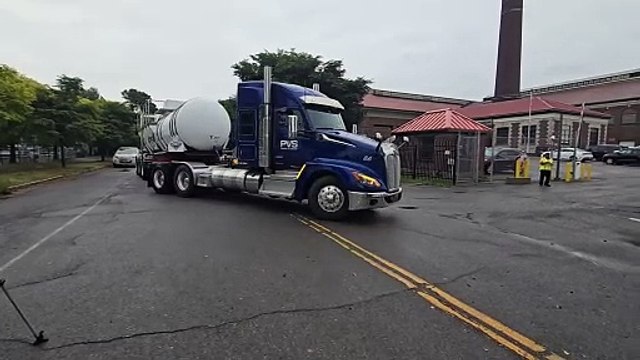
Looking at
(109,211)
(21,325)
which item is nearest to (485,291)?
(21,325)

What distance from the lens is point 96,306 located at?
4.57 m

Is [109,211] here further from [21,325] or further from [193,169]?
[21,325]

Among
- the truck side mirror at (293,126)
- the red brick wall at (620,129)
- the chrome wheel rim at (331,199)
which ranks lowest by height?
the chrome wheel rim at (331,199)

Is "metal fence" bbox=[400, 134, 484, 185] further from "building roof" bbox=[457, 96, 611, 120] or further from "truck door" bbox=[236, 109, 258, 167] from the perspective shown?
"building roof" bbox=[457, 96, 611, 120]

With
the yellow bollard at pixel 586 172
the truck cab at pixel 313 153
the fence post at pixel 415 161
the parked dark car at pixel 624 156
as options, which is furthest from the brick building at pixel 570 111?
the truck cab at pixel 313 153

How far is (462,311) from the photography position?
450 cm

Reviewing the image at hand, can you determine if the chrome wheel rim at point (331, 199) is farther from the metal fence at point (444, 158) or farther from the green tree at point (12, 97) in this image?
the green tree at point (12, 97)

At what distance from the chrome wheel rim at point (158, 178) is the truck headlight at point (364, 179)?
8166mm

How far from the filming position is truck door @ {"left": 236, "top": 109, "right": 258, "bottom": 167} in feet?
39.6

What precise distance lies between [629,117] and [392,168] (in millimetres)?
61665

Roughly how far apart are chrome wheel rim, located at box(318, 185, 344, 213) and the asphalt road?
1.79 ft

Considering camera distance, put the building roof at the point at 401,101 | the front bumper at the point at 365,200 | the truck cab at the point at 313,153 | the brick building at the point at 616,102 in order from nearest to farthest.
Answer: the front bumper at the point at 365,200 → the truck cab at the point at 313,153 → the building roof at the point at 401,101 → the brick building at the point at 616,102

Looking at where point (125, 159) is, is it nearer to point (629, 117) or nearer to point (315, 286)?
point (315, 286)

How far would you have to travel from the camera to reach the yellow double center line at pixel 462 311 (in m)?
3.65
